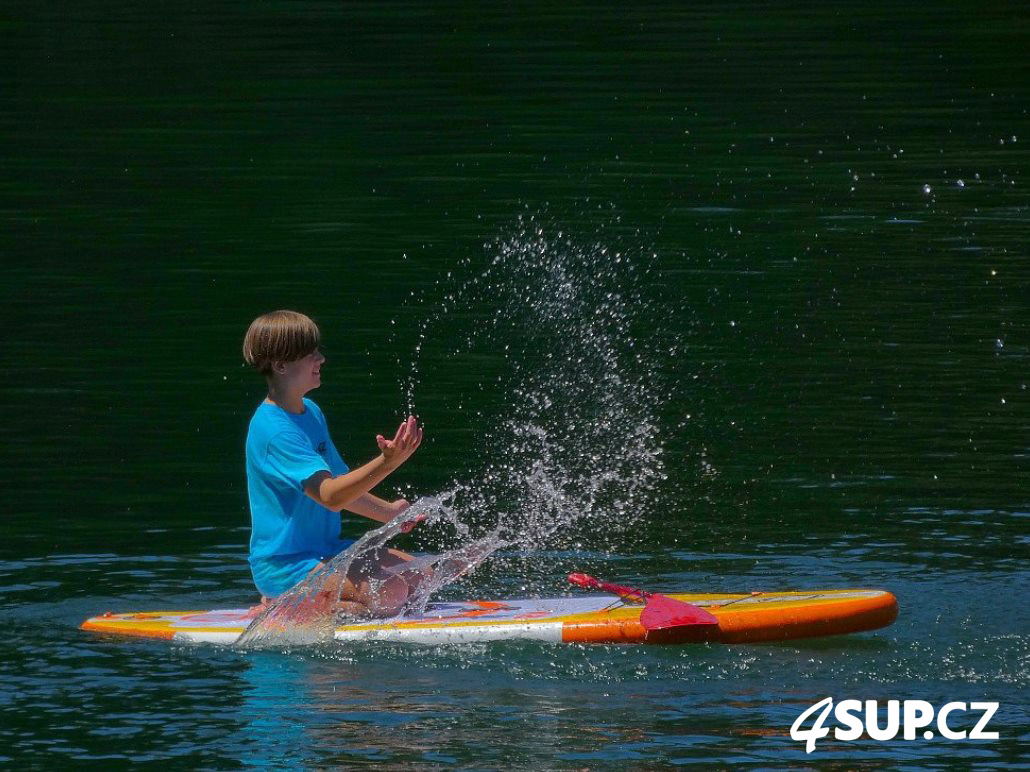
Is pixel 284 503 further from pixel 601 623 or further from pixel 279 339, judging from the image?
pixel 601 623

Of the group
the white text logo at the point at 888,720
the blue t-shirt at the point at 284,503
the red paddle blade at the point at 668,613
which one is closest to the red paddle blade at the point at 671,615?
the red paddle blade at the point at 668,613

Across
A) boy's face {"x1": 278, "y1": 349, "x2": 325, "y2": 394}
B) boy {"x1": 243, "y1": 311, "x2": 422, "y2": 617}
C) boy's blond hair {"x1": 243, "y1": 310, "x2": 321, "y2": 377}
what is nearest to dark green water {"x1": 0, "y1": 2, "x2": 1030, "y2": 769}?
boy {"x1": 243, "y1": 311, "x2": 422, "y2": 617}

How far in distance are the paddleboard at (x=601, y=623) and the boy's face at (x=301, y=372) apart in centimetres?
94

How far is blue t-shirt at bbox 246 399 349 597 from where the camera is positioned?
26.6 ft

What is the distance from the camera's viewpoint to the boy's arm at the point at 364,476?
25.1 feet

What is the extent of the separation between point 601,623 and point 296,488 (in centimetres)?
129

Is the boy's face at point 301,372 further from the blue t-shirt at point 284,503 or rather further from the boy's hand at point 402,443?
the boy's hand at point 402,443

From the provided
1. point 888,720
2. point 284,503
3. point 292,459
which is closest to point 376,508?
point 284,503

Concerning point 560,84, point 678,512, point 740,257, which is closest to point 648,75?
point 560,84

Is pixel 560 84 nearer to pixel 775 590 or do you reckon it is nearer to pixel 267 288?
pixel 267 288

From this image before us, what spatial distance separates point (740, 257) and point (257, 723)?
9.78 m

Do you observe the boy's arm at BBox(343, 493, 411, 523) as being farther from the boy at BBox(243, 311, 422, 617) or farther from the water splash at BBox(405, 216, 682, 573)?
the water splash at BBox(405, 216, 682, 573)

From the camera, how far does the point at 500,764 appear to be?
22.4 ft

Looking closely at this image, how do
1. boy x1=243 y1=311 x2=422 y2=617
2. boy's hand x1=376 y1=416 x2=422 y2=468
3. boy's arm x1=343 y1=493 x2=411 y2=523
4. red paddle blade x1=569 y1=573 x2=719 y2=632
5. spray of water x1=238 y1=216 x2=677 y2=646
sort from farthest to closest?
spray of water x1=238 y1=216 x2=677 y2=646 → boy's arm x1=343 y1=493 x2=411 y2=523 → boy x1=243 y1=311 x2=422 y2=617 → red paddle blade x1=569 y1=573 x2=719 y2=632 → boy's hand x1=376 y1=416 x2=422 y2=468
